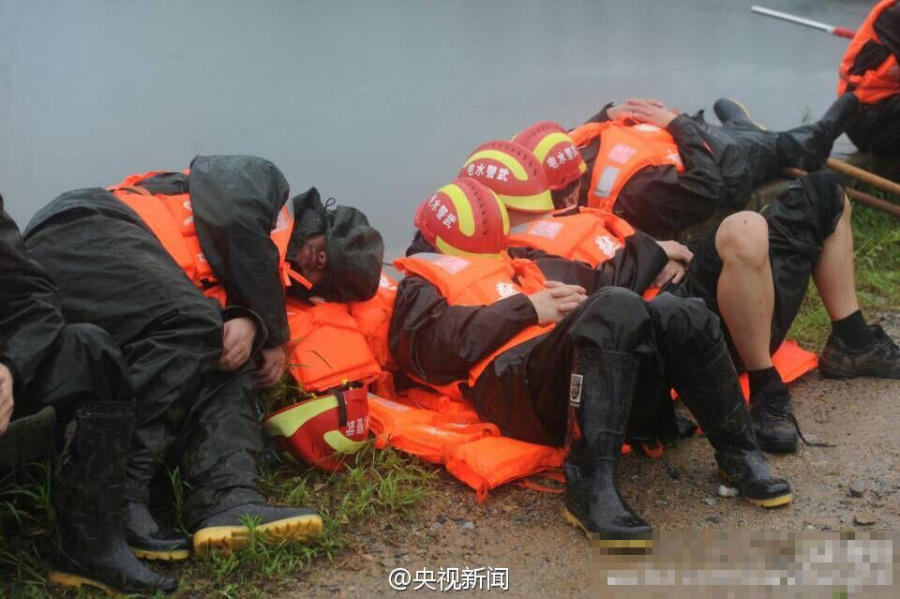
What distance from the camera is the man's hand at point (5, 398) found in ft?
8.51

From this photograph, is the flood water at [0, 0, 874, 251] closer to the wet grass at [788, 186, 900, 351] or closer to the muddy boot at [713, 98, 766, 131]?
the muddy boot at [713, 98, 766, 131]

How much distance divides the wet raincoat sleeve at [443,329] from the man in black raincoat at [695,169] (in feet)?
5.67

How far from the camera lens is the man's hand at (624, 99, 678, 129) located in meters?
5.65

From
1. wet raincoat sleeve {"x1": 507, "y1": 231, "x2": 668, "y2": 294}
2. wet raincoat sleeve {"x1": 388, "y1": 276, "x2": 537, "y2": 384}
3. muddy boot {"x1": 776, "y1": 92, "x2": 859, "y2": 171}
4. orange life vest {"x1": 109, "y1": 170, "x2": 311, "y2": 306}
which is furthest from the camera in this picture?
muddy boot {"x1": 776, "y1": 92, "x2": 859, "y2": 171}

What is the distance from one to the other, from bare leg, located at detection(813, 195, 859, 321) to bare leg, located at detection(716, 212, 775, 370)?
52cm

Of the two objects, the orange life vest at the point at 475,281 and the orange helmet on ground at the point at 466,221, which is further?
the orange helmet on ground at the point at 466,221

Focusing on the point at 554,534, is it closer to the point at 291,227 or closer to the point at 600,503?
the point at 600,503

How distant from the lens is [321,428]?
11.8 ft

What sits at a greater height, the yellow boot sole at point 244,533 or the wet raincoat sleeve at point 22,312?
the wet raincoat sleeve at point 22,312

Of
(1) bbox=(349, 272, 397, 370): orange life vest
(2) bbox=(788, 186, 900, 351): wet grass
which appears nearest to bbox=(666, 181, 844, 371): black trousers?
(2) bbox=(788, 186, 900, 351): wet grass

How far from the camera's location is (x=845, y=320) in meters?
4.52

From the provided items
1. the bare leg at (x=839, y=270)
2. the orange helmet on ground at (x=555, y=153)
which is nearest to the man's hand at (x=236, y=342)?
the orange helmet on ground at (x=555, y=153)

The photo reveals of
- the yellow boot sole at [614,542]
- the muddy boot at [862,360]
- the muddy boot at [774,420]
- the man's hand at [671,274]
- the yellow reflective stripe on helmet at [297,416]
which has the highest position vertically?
the man's hand at [671,274]

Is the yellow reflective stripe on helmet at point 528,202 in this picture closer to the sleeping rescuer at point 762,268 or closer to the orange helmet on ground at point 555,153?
the sleeping rescuer at point 762,268
